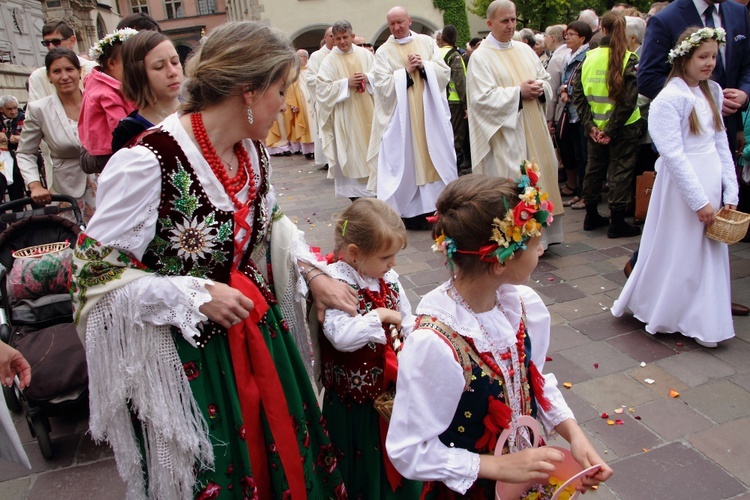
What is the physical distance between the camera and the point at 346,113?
26.1 feet

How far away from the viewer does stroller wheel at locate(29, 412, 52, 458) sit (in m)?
3.08

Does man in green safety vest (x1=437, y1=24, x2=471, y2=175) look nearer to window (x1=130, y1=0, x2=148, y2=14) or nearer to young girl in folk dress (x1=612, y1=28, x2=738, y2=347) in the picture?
young girl in folk dress (x1=612, y1=28, x2=738, y2=347)

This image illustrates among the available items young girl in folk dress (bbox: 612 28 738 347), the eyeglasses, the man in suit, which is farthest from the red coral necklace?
the eyeglasses

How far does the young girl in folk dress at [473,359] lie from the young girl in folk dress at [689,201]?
7.85 ft

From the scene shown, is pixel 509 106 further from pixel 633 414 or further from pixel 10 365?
pixel 10 365

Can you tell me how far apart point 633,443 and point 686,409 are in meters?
0.46

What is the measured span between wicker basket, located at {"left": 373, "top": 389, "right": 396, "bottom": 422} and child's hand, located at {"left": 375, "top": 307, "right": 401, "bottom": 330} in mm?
254

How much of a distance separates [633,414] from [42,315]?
3.28 m

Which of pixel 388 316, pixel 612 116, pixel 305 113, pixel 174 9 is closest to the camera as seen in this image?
pixel 388 316

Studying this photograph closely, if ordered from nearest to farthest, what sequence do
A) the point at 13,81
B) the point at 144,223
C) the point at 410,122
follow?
the point at 144,223, the point at 410,122, the point at 13,81

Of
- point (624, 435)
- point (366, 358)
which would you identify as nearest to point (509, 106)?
point (624, 435)

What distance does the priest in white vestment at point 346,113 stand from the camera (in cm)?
785

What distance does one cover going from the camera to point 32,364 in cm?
306

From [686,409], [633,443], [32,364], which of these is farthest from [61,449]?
[686,409]
